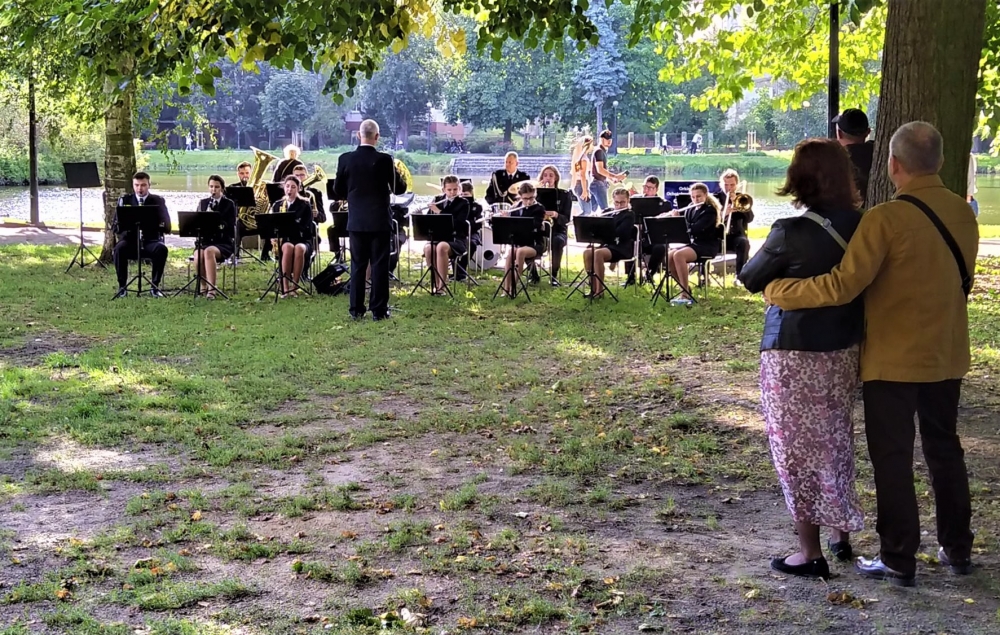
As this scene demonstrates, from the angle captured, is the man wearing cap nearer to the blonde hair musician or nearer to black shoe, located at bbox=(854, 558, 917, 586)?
black shoe, located at bbox=(854, 558, 917, 586)

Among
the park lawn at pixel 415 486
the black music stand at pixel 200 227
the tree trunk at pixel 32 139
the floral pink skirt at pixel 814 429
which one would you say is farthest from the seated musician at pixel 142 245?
the floral pink skirt at pixel 814 429

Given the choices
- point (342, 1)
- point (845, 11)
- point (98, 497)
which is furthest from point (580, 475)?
point (845, 11)

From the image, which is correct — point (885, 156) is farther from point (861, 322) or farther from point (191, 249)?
point (191, 249)

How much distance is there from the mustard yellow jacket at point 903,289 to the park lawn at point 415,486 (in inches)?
38.5

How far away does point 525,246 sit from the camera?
1487 cm

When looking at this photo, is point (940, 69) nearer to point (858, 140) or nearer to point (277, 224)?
point (858, 140)

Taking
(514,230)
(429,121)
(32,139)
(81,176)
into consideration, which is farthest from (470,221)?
(429,121)

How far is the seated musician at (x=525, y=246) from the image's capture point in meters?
14.6

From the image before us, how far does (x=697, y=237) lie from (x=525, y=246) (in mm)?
2310

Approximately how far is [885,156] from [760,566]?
11.8ft

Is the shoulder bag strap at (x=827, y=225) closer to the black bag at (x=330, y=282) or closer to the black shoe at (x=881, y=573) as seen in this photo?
the black shoe at (x=881, y=573)

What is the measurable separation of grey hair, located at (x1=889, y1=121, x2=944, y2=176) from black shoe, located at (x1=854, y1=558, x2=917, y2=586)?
167cm

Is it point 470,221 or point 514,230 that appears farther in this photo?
point 470,221

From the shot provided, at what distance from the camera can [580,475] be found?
21.9 ft
